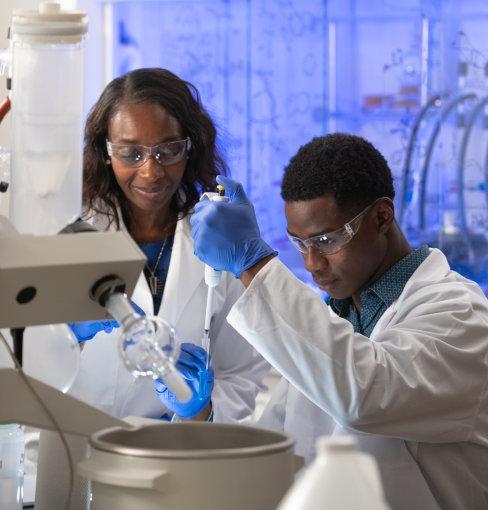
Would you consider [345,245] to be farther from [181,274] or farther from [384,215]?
[181,274]


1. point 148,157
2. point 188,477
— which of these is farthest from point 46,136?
point 148,157

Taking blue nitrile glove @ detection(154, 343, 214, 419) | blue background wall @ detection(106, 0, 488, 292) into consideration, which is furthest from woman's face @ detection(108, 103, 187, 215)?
blue background wall @ detection(106, 0, 488, 292)

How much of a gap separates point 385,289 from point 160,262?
84 cm

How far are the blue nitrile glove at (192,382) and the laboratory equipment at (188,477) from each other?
3.65ft

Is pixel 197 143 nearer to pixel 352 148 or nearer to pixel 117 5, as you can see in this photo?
pixel 352 148

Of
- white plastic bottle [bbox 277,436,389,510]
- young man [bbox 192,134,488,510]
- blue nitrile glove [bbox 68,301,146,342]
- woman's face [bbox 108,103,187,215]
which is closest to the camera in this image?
white plastic bottle [bbox 277,436,389,510]

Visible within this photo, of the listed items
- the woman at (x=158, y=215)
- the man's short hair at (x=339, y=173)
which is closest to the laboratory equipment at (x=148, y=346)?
the man's short hair at (x=339, y=173)

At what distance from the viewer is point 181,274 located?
8.61ft

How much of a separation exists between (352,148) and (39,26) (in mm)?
988

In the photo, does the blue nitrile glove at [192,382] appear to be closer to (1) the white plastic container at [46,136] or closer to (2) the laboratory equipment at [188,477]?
(1) the white plastic container at [46,136]

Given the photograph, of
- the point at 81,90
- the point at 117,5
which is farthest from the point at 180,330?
the point at 117,5

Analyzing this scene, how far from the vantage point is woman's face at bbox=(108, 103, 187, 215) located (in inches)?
94.7

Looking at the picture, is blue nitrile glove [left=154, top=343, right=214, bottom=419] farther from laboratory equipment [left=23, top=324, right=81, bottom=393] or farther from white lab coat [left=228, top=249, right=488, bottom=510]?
laboratory equipment [left=23, top=324, right=81, bottom=393]

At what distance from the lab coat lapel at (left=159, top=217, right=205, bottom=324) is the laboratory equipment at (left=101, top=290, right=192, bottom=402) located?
1.49 meters
